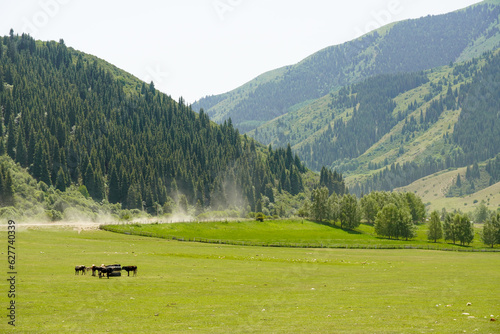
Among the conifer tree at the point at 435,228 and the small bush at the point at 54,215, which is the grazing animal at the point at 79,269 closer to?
the small bush at the point at 54,215

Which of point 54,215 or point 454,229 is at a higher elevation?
point 54,215

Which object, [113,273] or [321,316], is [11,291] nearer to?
[113,273]

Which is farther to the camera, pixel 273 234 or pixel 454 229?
pixel 454 229

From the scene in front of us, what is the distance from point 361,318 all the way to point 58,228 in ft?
335

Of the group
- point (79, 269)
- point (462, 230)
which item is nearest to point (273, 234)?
point (462, 230)

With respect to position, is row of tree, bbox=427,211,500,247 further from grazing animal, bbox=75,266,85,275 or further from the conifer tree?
grazing animal, bbox=75,266,85,275

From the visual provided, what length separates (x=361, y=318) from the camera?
1100 inches

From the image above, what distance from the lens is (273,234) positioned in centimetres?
16412

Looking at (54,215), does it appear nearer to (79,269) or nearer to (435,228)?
(435,228)

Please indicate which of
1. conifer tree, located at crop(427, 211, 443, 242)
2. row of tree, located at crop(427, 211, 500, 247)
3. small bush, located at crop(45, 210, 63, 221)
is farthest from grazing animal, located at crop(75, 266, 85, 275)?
conifer tree, located at crop(427, 211, 443, 242)

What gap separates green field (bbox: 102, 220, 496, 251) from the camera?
127m

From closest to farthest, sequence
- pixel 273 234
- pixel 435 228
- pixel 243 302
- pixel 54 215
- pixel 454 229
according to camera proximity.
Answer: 1. pixel 243 302
2. pixel 273 234
3. pixel 454 229
4. pixel 435 228
5. pixel 54 215

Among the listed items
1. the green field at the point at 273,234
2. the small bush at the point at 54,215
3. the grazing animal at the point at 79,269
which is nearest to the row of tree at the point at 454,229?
the green field at the point at 273,234

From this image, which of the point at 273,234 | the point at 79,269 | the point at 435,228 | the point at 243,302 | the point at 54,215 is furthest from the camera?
the point at 54,215
